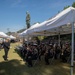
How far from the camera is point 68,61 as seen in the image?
10445mm

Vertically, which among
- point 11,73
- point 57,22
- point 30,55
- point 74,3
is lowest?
point 11,73

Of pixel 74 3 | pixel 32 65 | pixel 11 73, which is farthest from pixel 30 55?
pixel 74 3

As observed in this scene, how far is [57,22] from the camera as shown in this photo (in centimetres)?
643

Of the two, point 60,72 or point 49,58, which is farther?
point 49,58

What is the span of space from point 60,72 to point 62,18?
9.68 ft

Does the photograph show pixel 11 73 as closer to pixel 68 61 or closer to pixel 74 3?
pixel 68 61

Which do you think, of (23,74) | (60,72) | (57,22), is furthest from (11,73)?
(57,22)

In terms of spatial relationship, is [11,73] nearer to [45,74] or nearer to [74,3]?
[45,74]

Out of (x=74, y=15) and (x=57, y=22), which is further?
(x=57, y=22)

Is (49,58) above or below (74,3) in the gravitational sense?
below

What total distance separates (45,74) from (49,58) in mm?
2406

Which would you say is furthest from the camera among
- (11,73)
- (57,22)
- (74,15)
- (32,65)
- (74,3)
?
(74,3)

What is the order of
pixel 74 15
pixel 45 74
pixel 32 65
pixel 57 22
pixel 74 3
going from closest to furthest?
pixel 74 15 → pixel 57 22 → pixel 45 74 → pixel 32 65 → pixel 74 3

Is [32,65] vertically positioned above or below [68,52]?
below
